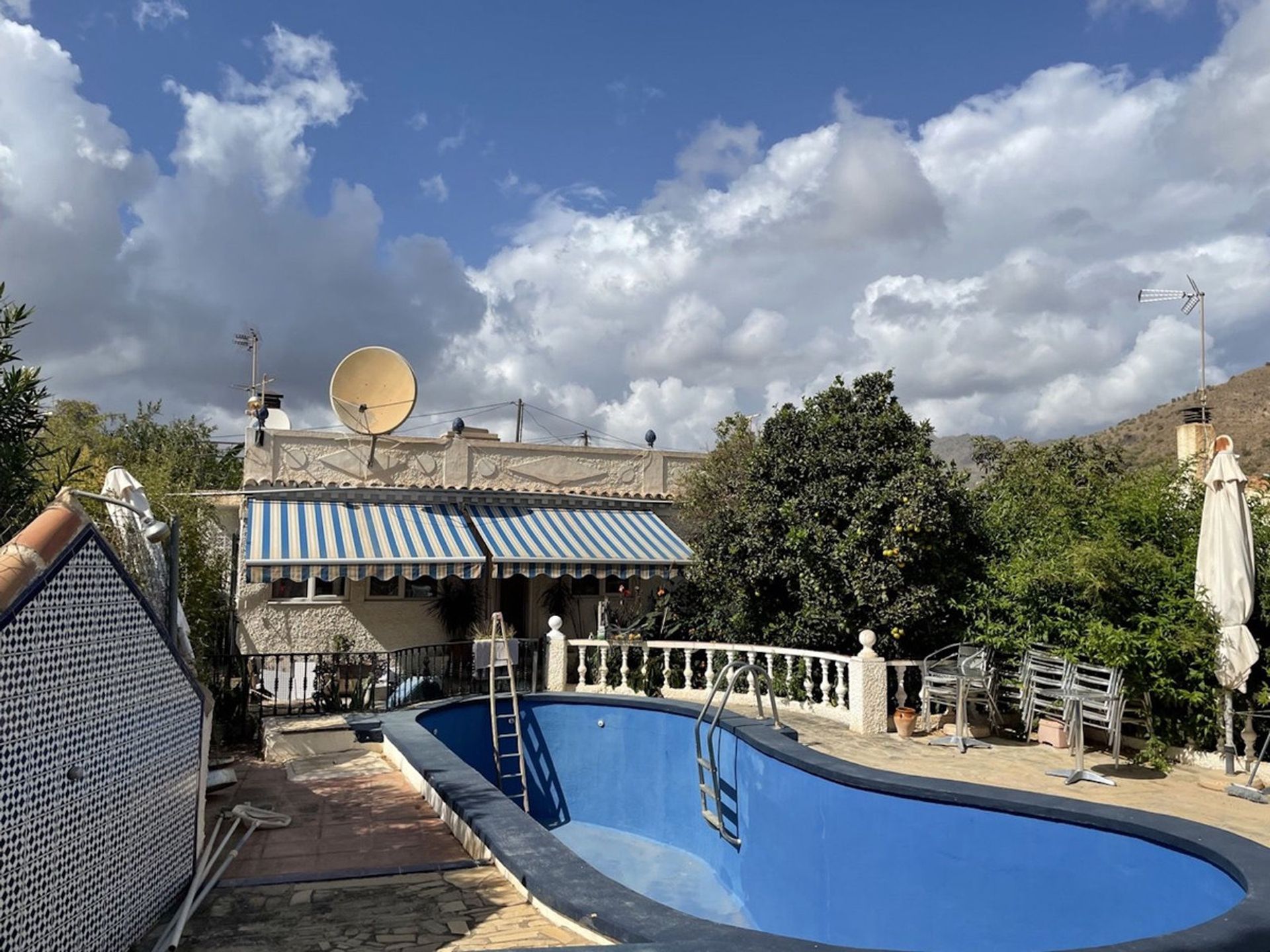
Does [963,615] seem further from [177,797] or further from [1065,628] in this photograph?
[177,797]

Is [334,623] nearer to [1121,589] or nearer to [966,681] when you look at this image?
[966,681]

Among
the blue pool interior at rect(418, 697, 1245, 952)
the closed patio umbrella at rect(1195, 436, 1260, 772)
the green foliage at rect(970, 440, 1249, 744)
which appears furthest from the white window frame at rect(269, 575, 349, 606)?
the closed patio umbrella at rect(1195, 436, 1260, 772)

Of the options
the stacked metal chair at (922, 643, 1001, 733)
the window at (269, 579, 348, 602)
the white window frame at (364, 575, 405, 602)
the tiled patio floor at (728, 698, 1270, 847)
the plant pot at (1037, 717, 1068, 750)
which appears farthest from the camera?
the white window frame at (364, 575, 405, 602)

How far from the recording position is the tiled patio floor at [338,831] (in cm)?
898

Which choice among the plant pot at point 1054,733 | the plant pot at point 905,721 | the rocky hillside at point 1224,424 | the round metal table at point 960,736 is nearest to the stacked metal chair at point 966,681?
the round metal table at point 960,736

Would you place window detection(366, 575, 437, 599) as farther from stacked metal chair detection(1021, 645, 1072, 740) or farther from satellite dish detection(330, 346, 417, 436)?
stacked metal chair detection(1021, 645, 1072, 740)

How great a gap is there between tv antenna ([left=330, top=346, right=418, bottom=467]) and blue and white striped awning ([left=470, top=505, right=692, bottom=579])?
3004 millimetres

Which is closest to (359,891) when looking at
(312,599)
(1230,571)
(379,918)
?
(379,918)

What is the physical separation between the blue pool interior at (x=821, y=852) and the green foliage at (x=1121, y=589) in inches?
166

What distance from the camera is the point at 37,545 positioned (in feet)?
17.6

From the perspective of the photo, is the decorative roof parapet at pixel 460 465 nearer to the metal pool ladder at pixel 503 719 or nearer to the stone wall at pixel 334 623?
the stone wall at pixel 334 623

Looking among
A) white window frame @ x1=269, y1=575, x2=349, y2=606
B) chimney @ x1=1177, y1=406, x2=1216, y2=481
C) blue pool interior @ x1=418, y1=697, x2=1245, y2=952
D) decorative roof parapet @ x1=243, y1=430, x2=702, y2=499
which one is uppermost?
chimney @ x1=1177, y1=406, x2=1216, y2=481

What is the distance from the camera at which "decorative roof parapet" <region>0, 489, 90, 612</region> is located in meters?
5.04

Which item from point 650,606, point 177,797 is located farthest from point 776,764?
point 650,606
